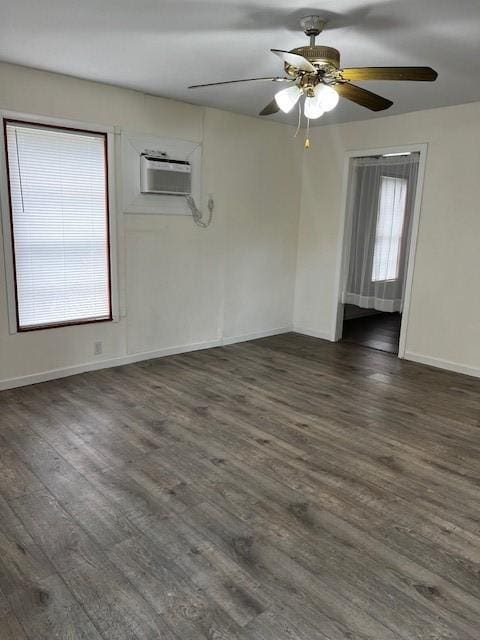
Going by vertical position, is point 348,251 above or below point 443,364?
above

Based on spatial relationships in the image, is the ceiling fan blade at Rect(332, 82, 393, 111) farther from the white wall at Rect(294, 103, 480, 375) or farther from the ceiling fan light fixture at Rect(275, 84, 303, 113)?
the white wall at Rect(294, 103, 480, 375)

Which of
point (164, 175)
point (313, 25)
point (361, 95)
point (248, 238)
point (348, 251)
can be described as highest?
point (313, 25)

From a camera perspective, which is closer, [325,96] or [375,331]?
[325,96]

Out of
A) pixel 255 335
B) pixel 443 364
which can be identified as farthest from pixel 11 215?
pixel 443 364

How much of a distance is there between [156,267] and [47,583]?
3.23 meters

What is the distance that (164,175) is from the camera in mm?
4488

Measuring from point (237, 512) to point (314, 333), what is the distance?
3892 mm

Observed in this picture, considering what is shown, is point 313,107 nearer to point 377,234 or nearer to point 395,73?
point 395,73

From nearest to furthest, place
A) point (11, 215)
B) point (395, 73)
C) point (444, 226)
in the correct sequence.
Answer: point (395, 73) < point (11, 215) < point (444, 226)

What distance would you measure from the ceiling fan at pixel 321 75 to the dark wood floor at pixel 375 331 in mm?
3442

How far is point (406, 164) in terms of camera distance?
5023mm

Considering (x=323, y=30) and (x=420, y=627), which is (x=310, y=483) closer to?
(x=420, y=627)

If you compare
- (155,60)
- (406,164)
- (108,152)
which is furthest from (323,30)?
(406,164)

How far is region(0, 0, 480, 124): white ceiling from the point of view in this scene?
248 centimetres
